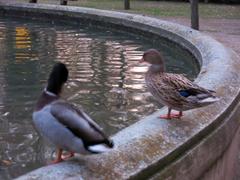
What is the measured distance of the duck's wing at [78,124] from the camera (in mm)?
2840

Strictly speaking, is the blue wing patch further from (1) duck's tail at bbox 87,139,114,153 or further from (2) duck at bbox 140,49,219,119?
(1) duck's tail at bbox 87,139,114,153

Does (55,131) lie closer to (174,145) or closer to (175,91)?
(174,145)

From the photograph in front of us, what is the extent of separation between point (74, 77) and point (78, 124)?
5823 mm

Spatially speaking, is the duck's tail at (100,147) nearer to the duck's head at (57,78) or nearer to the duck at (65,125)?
the duck at (65,125)

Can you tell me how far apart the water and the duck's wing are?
7.31ft

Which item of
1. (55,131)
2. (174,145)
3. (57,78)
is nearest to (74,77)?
(174,145)

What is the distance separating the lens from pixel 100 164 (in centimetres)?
317

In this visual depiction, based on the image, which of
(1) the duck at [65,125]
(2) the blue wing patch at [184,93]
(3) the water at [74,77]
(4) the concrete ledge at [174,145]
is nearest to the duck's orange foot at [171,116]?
(4) the concrete ledge at [174,145]

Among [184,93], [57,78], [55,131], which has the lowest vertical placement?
[184,93]

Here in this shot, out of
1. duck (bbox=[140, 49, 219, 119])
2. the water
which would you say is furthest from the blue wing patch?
the water

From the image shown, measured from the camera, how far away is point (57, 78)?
9.96ft

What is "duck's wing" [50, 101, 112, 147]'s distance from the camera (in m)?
2.84

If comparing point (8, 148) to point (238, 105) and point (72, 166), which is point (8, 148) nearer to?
point (238, 105)

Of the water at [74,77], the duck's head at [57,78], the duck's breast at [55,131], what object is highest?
the duck's head at [57,78]
